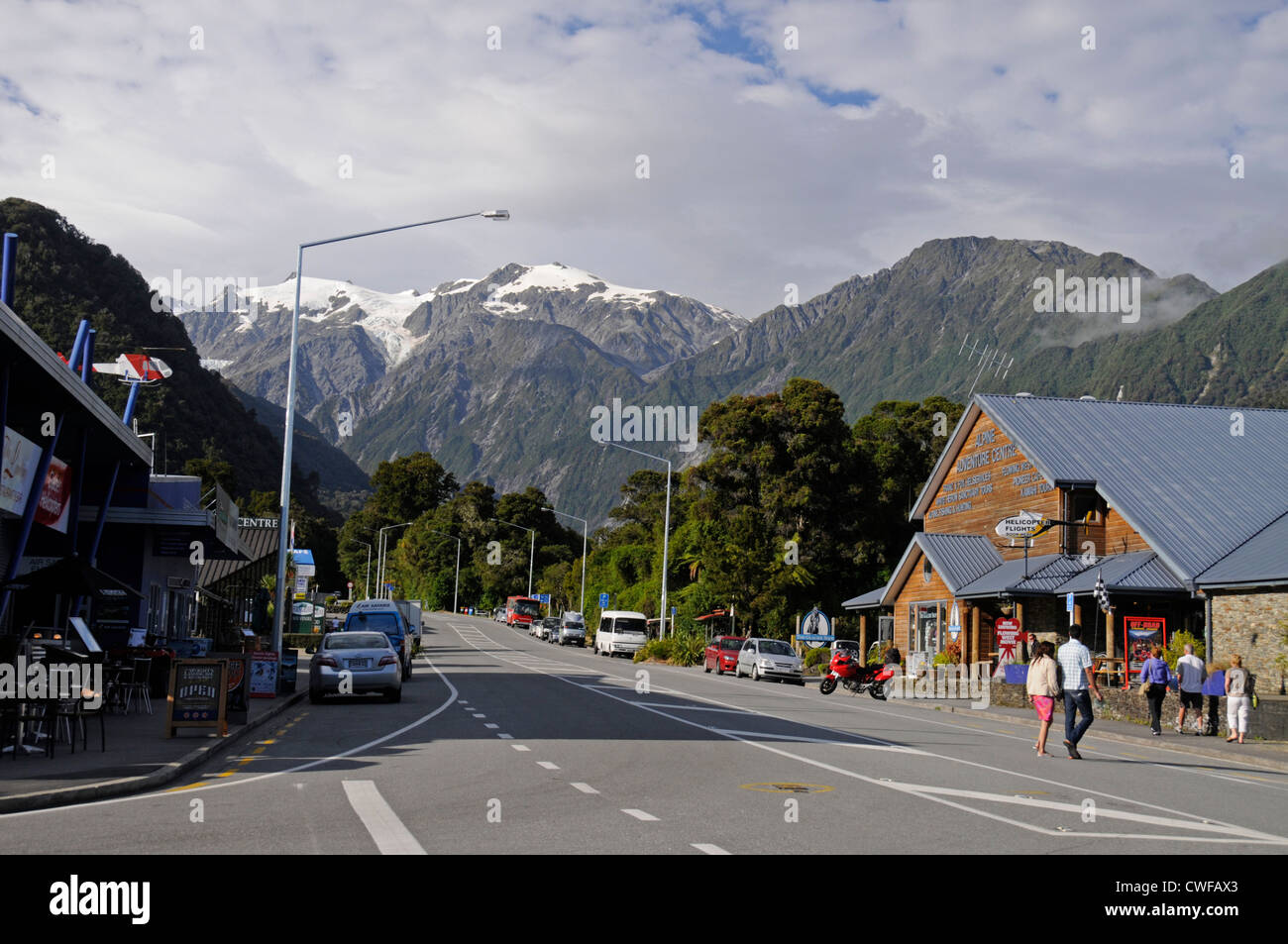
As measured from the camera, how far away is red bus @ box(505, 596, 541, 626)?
93.7 m

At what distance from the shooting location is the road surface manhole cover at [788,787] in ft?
42.1

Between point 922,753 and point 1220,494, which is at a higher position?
point 1220,494

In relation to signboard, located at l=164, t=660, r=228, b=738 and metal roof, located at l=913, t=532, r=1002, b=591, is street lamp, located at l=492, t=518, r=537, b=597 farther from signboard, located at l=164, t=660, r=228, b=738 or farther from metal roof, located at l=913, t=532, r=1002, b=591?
signboard, located at l=164, t=660, r=228, b=738

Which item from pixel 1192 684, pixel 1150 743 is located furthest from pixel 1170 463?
pixel 1150 743

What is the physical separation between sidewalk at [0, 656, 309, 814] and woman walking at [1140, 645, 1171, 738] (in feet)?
55.3

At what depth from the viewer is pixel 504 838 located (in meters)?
9.32

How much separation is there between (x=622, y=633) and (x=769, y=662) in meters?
16.8

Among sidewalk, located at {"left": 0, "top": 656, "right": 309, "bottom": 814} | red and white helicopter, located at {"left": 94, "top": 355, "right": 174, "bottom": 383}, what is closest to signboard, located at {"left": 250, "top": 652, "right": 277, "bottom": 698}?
sidewalk, located at {"left": 0, "top": 656, "right": 309, "bottom": 814}

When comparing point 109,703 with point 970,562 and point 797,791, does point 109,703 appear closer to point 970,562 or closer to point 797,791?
point 797,791

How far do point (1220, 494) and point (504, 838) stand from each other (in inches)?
1344

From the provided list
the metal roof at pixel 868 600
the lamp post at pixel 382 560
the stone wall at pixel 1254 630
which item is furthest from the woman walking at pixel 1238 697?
the lamp post at pixel 382 560

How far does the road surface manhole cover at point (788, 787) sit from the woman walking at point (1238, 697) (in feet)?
42.4

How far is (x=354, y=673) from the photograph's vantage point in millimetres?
25234
